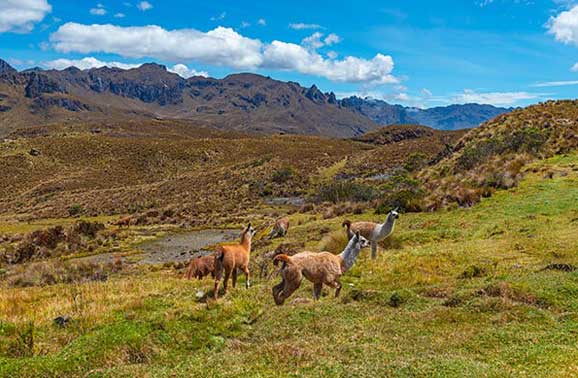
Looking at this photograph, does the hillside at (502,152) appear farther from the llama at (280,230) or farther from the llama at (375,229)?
the llama at (375,229)

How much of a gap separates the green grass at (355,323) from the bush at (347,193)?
20730 millimetres

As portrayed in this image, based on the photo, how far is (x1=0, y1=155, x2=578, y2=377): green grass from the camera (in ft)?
24.7

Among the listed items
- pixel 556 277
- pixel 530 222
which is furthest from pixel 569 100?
pixel 556 277

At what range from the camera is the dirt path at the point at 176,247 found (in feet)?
98.4

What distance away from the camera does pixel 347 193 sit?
141 ft

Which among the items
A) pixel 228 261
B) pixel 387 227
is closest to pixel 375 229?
pixel 387 227

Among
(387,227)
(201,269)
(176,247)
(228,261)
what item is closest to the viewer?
(228,261)

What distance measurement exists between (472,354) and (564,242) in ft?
34.3

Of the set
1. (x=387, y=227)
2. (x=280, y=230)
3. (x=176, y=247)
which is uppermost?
(x=387, y=227)

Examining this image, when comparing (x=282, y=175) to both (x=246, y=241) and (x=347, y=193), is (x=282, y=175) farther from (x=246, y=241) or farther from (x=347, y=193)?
(x=246, y=241)

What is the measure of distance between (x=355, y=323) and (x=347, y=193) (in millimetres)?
33315

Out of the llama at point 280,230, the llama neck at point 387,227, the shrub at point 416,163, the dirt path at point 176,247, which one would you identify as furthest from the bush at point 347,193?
the llama neck at point 387,227

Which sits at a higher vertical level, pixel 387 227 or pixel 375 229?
pixel 387 227

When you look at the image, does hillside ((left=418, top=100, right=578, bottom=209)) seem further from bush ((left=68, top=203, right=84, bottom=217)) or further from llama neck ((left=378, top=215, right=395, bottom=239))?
bush ((left=68, top=203, right=84, bottom=217))
